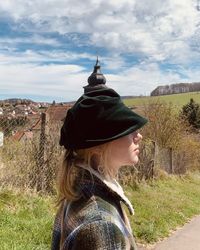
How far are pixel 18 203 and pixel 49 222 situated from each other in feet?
2.89

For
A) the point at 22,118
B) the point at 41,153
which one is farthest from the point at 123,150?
the point at 41,153

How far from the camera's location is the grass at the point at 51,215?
606cm

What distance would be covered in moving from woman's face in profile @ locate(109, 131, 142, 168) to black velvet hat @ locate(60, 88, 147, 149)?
6 cm


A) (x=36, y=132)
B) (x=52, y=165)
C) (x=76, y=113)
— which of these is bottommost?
(x=52, y=165)

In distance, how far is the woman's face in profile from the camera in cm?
192

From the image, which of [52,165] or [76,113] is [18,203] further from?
[76,113]

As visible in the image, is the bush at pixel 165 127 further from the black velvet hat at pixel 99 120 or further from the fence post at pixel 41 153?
the black velvet hat at pixel 99 120

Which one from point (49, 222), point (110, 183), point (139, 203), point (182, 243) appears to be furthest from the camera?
point (139, 203)

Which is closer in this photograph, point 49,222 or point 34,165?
point 49,222

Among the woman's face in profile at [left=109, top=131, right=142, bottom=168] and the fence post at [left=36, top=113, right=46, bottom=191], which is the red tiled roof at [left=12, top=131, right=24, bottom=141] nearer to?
the fence post at [left=36, top=113, right=46, bottom=191]

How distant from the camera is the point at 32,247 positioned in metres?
5.67

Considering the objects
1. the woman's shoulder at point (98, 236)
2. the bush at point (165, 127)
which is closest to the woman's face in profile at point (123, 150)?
the woman's shoulder at point (98, 236)

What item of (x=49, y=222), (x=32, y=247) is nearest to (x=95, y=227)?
(x=32, y=247)

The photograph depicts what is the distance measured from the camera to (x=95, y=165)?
1932 mm
